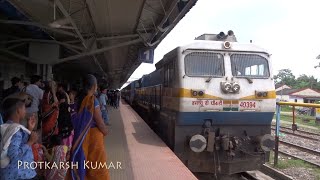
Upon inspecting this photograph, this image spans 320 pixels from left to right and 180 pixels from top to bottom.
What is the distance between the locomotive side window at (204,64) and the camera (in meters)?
8.34

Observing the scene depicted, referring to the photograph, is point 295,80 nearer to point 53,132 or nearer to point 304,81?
point 304,81

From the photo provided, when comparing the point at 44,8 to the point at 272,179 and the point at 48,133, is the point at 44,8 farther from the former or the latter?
the point at 272,179

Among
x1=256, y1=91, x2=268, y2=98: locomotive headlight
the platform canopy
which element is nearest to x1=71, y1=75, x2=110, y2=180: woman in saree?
x1=256, y1=91, x2=268, y2=98: locomotive headlight

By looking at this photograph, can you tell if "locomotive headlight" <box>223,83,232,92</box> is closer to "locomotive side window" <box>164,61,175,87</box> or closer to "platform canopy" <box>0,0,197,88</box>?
"locomotive side window" <box>164,61,175,87</box>

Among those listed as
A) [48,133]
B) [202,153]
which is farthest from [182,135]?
[48,133]

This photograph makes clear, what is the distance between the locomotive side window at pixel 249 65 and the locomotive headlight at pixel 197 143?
164cm

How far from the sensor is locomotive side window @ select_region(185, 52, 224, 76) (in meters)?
8.34

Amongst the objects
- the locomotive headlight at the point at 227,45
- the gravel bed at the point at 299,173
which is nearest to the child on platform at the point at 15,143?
the locomotive headlight at the point at 227,45

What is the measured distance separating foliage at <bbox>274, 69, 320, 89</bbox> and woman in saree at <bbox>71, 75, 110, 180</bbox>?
83.6 m

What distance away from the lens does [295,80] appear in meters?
104

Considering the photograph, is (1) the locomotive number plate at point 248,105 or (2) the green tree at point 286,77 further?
(2) the green tree at point 286,77

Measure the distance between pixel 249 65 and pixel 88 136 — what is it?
16.1ft

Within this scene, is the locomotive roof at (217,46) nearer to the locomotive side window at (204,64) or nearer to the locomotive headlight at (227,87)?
the locomotive side window at (204,64)

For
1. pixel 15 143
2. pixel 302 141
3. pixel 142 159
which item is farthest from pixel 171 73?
pixel 302 141
